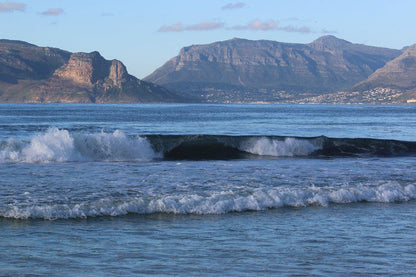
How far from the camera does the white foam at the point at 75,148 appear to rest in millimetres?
26984

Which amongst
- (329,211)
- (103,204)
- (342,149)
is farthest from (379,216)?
(342,149)

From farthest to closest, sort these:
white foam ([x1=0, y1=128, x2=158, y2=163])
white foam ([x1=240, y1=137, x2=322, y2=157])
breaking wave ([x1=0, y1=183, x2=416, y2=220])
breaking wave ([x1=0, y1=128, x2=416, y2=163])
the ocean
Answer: white foam ([x1=240, y1=137, x2=322, y2=157]) → breaking wave ([x1=0, y1=128, x2=416, y2=163]) → white foam ([x1=0, y1=128, x2=158, y2=163]) → breaking wave ([x1=0, y1=183, x2=416, y2=220]) → the ocean

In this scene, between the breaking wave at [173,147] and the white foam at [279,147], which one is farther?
the white foam at [279,147]

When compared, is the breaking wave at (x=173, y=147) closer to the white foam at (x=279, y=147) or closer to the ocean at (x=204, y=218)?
the white foam at (x=279, y=147)

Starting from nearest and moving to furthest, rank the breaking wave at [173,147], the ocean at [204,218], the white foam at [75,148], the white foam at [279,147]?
the ocean at [204,218], the white foam at [75,148], the breaking wave at [173,147], the white foam at [279,147]

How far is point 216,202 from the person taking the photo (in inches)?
598

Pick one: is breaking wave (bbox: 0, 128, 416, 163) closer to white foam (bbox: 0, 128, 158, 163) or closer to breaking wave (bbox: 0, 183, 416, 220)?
white foam (bbox: 0, 128, 158, 163)

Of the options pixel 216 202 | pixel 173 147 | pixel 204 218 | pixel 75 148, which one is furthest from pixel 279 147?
pixel 204 218

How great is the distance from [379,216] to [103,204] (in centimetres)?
712

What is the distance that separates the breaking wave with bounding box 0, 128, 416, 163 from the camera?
27969mm

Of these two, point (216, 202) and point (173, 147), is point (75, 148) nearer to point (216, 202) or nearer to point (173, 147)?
point (173, 147)

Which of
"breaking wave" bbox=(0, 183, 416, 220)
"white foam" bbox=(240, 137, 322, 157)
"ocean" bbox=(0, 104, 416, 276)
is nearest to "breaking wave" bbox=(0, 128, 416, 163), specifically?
"white foam" bbox=(240, 137, 322, 157)

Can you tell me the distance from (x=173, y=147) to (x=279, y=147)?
21.8ft

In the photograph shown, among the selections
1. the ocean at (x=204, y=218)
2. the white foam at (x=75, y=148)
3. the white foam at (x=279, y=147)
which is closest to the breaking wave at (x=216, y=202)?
the ocean at (x=204, y=218)
